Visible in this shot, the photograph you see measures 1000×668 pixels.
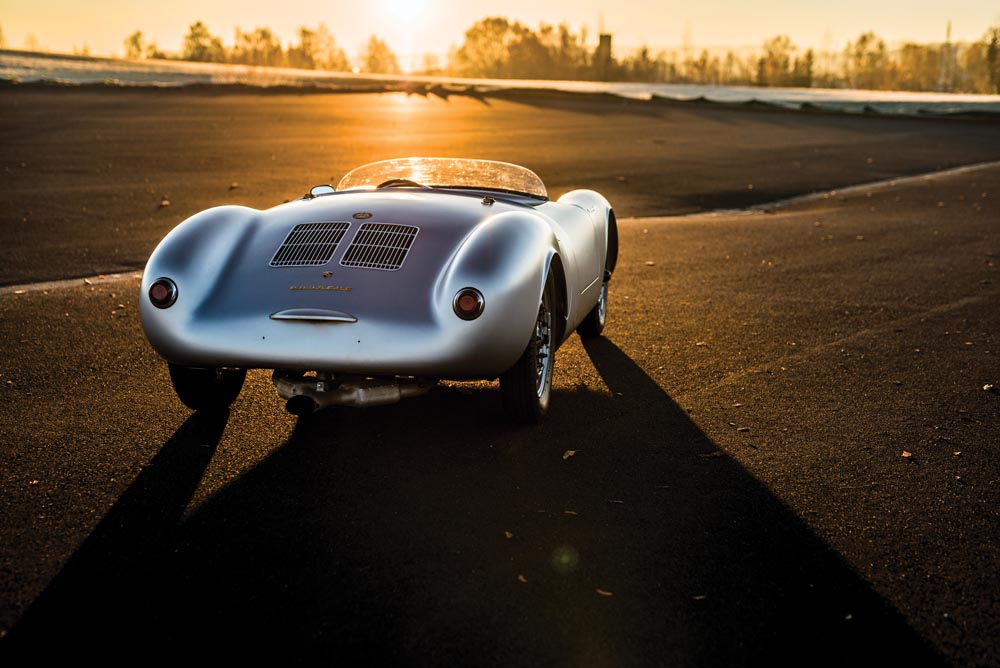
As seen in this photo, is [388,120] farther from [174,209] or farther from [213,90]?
[174,209]

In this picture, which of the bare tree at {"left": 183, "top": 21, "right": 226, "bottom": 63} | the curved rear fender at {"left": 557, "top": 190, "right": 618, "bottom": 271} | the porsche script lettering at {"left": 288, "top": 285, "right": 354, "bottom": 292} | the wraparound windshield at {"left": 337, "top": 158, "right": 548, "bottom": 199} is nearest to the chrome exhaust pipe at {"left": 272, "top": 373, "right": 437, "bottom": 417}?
the porsche script lettering at {"left": 288, "top": 285, "right": 354, "bottom": 292}

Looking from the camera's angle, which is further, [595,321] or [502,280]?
[595,321]

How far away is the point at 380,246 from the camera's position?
5164 mm

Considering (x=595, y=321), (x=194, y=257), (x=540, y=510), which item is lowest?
(x=540, y=510)

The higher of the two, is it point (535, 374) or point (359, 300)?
point (359, 300)

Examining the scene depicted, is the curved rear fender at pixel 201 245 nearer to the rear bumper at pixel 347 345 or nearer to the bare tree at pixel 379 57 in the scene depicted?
the rear bumper at pixel 347 345

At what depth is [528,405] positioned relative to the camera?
5355 millimetres

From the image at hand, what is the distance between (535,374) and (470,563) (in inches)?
63.5

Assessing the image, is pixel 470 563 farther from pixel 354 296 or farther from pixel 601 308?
pixel 601 308

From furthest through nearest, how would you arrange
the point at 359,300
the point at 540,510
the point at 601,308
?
the point at 601,308 < the point at 359,300 < the point at 540,510

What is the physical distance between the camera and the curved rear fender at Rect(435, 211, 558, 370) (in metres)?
4.80

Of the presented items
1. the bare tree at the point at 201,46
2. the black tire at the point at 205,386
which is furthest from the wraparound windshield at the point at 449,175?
the bare tree at the point at 201,46

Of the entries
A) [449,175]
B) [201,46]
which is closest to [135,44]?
[201,46]

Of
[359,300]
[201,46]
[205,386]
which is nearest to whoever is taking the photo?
[359,300]
